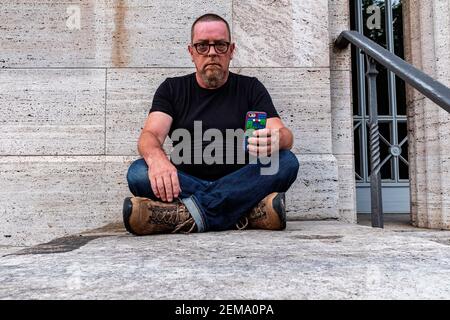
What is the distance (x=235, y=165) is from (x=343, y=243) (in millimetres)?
882

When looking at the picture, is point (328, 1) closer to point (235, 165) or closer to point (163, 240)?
point (235, 165)

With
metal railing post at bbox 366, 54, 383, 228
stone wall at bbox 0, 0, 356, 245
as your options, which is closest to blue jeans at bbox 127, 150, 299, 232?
metal railing post at bbox 366, 54, 383, 228

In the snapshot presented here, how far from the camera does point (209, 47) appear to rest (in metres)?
2.50

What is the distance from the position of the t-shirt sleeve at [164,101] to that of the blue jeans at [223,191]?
392 millimetres

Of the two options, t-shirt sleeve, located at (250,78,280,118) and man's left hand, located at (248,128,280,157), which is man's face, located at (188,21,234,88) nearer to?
t-shirt sleeve, located at (250,78,280,118)

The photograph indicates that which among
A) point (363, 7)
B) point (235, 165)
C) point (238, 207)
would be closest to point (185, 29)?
point (235, 165)

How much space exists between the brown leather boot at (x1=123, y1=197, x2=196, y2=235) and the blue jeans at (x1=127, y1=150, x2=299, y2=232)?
0.04m

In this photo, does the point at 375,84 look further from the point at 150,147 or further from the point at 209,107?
the point at 150,147

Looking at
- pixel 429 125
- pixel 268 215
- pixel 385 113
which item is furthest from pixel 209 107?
pixel 385 113

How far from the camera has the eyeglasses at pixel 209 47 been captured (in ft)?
8.19

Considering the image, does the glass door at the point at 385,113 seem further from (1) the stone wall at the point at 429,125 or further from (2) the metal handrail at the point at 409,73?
(2) the metal handrail at the point at 409,73

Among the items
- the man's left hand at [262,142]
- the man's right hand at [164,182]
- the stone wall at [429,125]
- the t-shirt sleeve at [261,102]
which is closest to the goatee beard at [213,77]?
the t-shirt sleeve at [261,102]

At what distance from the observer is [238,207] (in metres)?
2.27

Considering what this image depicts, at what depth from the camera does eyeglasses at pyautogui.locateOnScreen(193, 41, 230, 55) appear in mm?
2496
